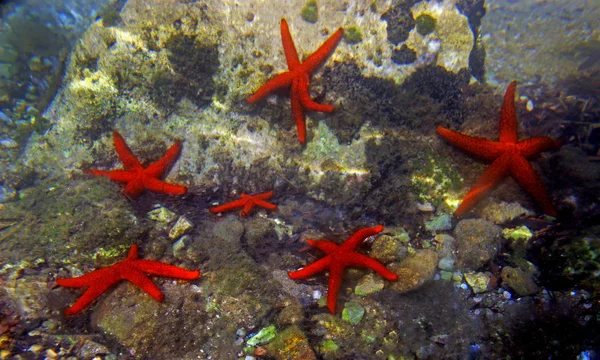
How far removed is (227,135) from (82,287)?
118 inches

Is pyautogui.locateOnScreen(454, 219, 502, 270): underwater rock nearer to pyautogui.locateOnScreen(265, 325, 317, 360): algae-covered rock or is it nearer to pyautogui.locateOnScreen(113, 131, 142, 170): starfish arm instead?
pyautogui.locateOnScreen(265, 325, 317, 360): algae-covered rock

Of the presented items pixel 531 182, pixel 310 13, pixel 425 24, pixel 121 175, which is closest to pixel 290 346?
pixel 121 175

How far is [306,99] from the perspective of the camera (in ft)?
15.9

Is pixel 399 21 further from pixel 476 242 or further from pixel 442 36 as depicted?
pixel 476 242

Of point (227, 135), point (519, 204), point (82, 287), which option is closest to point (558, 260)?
point (519, 204)

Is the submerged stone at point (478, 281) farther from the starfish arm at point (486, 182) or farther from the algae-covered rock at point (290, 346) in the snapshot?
the algae-covered rock at point (290, 346)

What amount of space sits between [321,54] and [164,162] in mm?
3118

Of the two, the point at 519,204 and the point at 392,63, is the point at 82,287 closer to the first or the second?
the point at 392,63

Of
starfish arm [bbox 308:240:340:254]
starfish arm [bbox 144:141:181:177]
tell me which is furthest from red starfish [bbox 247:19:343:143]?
starfish arm [bbox 308:240:340:254]

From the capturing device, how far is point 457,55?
5.29 meters

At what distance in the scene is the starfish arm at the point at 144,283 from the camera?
11.6 ft

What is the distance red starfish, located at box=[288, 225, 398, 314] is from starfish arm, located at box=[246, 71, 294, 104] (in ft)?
8.41

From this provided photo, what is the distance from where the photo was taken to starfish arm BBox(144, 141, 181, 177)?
5.04 meters

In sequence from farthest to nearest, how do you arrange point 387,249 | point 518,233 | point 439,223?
1. point 439,223
2. point 518,233
3. point 387,249
